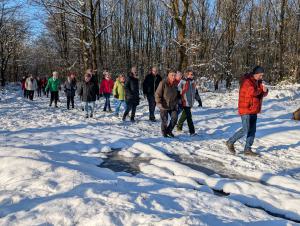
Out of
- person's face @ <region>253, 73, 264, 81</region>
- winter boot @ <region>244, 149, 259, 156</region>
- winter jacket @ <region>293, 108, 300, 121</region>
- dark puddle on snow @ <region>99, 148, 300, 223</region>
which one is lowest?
dark puddle on snow @ <region>99, 148, 300, 223</region>

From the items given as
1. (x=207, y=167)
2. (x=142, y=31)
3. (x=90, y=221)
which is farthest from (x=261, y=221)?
(x=142, y=31)

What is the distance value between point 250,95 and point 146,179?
10.9 ft

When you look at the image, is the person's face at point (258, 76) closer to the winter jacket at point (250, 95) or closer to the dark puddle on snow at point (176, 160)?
the winter jacket at point (250, 95)

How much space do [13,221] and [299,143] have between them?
314 inches

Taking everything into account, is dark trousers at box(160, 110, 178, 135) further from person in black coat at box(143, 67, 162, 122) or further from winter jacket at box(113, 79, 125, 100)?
winter jacket at box(113, 79, 125, 100)

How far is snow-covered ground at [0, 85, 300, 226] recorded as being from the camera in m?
4.48

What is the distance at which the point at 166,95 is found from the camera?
34.1ft

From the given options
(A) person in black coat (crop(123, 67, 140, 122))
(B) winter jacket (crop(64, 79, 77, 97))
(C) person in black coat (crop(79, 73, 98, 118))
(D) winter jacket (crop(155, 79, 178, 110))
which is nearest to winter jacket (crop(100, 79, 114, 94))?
(C) person in black coat (crop(79, 73, 98, 118))

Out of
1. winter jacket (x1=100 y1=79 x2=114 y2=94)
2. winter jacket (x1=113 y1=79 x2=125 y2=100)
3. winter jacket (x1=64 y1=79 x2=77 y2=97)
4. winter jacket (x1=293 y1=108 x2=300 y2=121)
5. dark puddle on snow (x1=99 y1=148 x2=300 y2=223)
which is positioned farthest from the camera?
winter jacket (x1=64 y1=79 x2=77 y2=97)

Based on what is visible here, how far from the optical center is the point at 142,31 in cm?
4616

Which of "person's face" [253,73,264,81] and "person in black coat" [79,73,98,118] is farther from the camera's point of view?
"person in black coat" [79,73,98,118]

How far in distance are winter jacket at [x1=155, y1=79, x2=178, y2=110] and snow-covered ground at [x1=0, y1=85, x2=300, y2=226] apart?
2.96 feet

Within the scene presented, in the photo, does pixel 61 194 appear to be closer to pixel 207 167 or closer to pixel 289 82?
pixel 207 167


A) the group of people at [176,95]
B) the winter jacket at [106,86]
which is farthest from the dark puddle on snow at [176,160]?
the winter jacket at [106,86]
